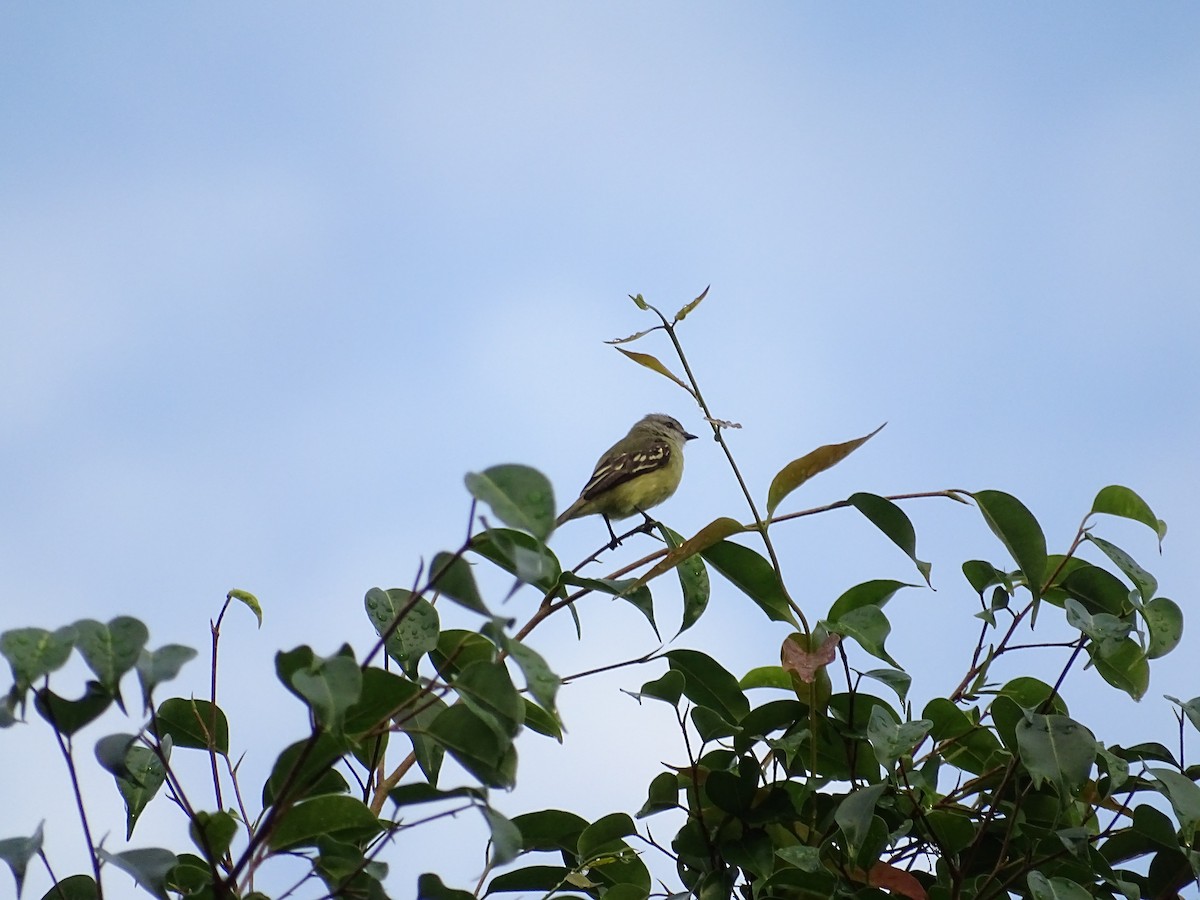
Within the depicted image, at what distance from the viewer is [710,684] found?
314 centimetres

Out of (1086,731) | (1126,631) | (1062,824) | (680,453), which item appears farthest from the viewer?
(680,453)

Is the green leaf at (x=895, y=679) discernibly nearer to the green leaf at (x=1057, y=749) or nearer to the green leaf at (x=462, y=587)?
the green leaf at (x=1057, y=749)

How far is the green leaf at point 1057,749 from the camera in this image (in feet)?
8.09

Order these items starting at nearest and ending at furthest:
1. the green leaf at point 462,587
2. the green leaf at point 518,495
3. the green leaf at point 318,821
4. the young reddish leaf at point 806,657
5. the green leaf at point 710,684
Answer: the green leaf at point 518,495 < the green leaf at point 462,587 < the green leaf at point 318,821 < the young reddish leaf at point 806,657 < the green leaf at point 710,684

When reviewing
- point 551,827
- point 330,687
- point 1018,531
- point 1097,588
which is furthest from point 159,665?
point 1097,588

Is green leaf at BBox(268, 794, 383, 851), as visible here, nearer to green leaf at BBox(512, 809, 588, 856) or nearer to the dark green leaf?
the dark green leaf

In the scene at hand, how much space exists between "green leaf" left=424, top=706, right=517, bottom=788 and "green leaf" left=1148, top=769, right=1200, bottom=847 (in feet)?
4.80

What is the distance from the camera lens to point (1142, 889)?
298 cm

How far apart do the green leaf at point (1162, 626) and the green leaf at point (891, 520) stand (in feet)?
1.62

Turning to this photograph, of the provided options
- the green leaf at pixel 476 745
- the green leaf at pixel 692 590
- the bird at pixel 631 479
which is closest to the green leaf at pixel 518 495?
the green leaf at pixel 476 745

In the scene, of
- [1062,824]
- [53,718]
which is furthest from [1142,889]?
[53,718]

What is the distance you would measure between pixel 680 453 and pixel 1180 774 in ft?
23.3

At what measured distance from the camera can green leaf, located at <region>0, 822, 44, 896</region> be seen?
1.98 metres

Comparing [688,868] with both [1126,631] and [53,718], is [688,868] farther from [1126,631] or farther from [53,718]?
[53,718]
